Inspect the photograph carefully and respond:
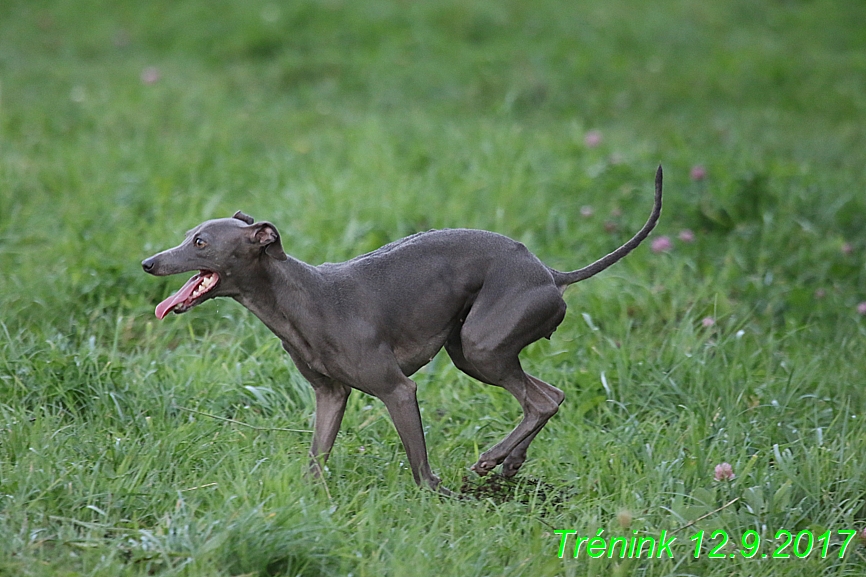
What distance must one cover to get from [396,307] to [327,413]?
1.63ft


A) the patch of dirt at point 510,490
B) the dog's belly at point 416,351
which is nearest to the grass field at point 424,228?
the patch of dirt at point 510,490

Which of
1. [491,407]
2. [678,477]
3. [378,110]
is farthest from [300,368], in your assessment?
[378,110]

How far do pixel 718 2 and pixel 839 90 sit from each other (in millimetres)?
2753

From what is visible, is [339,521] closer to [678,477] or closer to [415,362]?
[415,362]

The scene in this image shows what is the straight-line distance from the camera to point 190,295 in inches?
132

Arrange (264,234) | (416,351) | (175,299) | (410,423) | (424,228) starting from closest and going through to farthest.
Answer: (175,299)
(264,234)
(410,423)
(416,351)
(424,228)

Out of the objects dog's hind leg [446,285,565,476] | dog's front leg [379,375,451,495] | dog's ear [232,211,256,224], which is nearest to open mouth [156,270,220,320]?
dog's ear [232,211,256,224]

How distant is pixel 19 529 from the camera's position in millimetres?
3219

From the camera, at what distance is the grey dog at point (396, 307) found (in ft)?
11.2

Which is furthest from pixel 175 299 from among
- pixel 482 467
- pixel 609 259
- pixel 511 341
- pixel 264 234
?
pixel 609 259

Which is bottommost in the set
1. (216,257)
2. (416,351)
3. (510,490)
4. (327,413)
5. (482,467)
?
(510,490)

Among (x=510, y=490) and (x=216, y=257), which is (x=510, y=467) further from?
(x=216, y=257)

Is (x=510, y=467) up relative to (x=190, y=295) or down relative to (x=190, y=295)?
down

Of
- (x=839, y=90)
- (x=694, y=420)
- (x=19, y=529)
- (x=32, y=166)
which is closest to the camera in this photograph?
(x=19, y=529)
